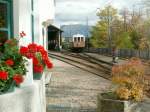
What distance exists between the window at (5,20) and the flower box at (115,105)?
156 inches

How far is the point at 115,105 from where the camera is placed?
438 inches

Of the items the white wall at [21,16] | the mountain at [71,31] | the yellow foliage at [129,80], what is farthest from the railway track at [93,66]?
the mountain at [71,31]

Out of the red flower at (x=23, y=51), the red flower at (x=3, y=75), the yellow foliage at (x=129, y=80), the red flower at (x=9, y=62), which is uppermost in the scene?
the red flower at (x=23, y=51)

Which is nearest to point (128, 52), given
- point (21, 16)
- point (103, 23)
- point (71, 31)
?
point (103, 23)

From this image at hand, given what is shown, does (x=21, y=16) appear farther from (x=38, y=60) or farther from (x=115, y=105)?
(x=115, y=105)

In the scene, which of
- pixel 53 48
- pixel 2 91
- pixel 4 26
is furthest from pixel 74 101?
pixel 53 48

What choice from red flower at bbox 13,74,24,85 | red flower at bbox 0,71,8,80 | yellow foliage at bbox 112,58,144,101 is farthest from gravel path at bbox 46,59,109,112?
red flower at bbox 0,71,8,80

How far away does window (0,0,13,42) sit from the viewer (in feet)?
26.5

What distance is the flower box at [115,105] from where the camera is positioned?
11.0 m

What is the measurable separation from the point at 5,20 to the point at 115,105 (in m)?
4.16

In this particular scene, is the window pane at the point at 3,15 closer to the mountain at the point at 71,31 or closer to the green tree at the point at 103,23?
the green tree at the point at 103,23

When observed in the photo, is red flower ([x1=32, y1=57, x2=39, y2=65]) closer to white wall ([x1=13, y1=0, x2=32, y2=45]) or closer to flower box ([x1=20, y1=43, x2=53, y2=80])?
flower box ([x1=20, y1=43, x2=53, y2=80])

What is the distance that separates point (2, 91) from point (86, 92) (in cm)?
1083

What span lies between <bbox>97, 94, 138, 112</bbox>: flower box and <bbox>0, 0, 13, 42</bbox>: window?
3.96 metres
